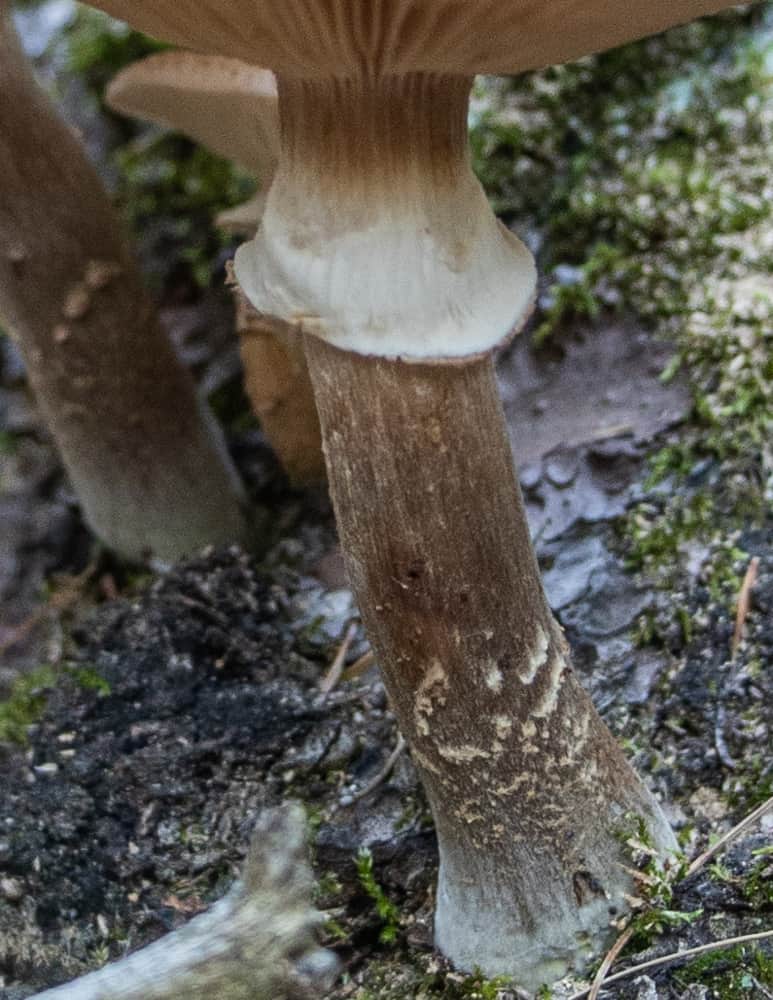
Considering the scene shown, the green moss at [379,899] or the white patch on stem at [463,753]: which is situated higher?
the white patch on stem at [463,753]

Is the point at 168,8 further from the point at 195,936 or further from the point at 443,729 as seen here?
the point at 195,936

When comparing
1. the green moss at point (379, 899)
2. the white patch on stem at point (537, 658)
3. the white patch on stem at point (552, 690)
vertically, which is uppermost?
the white patch on stem at point (537, 658)

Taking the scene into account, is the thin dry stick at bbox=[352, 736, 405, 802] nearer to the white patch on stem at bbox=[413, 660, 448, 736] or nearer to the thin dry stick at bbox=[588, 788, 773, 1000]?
the white patch on stem at bbox=[413, 660, 448, 736]

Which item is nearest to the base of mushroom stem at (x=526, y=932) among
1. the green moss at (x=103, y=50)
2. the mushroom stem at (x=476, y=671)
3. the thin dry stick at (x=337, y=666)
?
the mushroom stem at (x=476, y=671)

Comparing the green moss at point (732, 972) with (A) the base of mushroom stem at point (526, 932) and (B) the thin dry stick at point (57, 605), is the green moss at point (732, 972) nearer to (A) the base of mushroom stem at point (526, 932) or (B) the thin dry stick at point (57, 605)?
(A) the base of mushroom stem at point (526, 932)

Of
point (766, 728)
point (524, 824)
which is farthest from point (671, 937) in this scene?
point (766, 728)

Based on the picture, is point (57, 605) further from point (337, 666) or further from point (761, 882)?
point (761, 882)

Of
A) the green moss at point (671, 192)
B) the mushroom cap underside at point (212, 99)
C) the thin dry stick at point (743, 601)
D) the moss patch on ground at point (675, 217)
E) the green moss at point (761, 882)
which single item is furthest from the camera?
the green moss at point (671, 192)

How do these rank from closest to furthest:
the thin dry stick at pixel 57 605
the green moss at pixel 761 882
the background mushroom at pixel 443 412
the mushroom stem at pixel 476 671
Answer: the background mushroom at pixel 443 412 < the mushroom stem at pixel 476 671 < the green moss at pixel 761 882 < the thin dry stick at pixel 57 605
